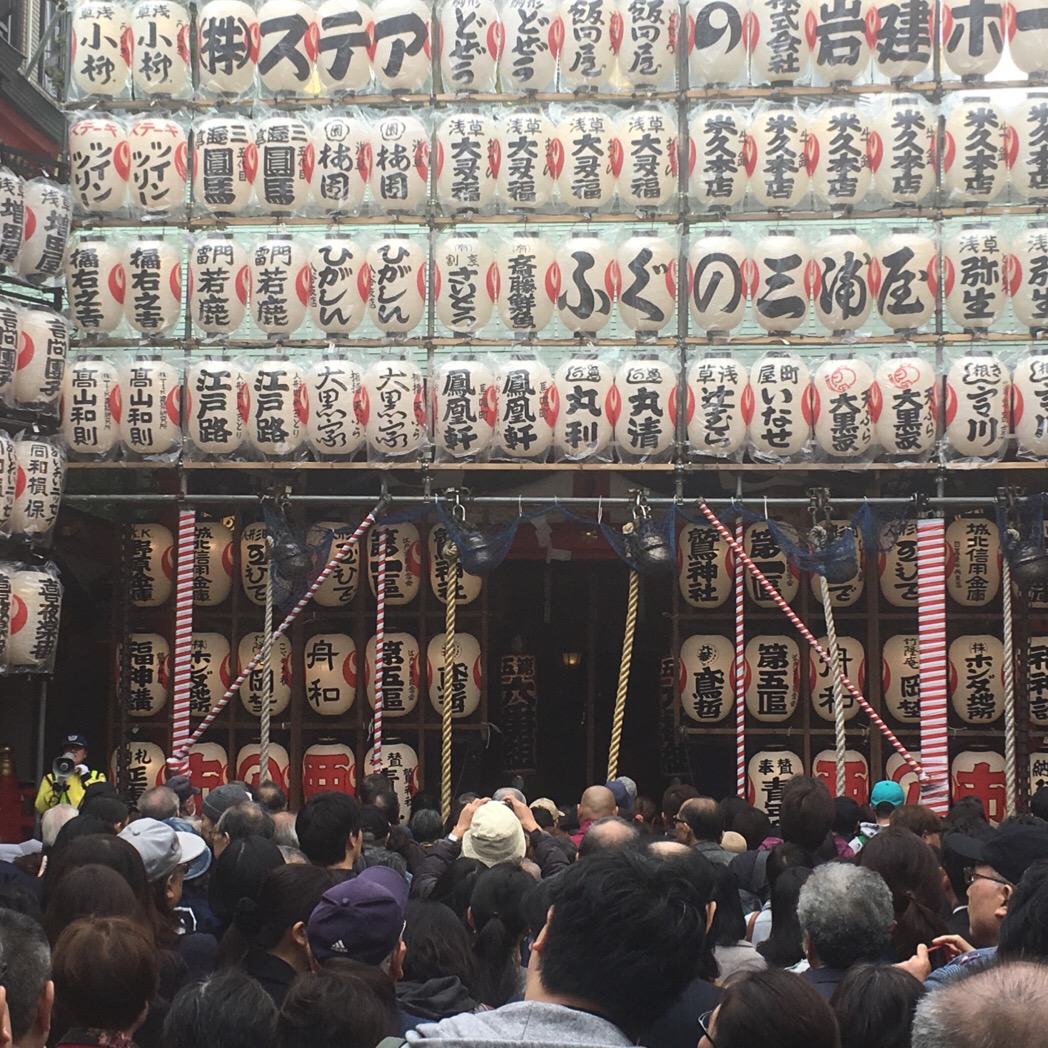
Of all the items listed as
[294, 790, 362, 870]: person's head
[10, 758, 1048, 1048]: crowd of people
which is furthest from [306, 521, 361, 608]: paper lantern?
[294, 790, 362, 870]: person's head

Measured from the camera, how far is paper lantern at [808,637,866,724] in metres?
15.4

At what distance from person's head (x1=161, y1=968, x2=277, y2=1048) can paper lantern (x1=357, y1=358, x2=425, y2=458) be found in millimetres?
10741

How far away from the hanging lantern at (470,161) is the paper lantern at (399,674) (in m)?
4.40

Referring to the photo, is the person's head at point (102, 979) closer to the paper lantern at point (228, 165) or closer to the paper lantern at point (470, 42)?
the paper lantern at point (228, 165)

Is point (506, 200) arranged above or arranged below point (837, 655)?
above

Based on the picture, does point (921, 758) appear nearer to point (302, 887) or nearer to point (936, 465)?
point (936, 465)

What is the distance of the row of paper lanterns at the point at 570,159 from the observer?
14047 mm

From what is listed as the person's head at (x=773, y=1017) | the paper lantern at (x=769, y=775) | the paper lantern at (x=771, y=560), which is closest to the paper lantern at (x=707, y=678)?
the paper lantern at (x=769, y=775)

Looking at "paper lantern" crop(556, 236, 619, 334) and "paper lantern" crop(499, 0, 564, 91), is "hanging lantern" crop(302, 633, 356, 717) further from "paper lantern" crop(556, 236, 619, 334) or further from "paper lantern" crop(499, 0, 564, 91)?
"paper lantern" crop(499, 0, 564, 91)

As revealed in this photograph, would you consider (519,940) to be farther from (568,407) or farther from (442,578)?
(442,578)

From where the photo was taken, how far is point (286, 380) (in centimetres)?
1439

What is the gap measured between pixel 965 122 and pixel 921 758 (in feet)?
19.0

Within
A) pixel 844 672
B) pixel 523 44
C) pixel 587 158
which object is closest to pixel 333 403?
pixel 587 158

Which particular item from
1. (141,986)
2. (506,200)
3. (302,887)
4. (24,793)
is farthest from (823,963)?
(24,793)
